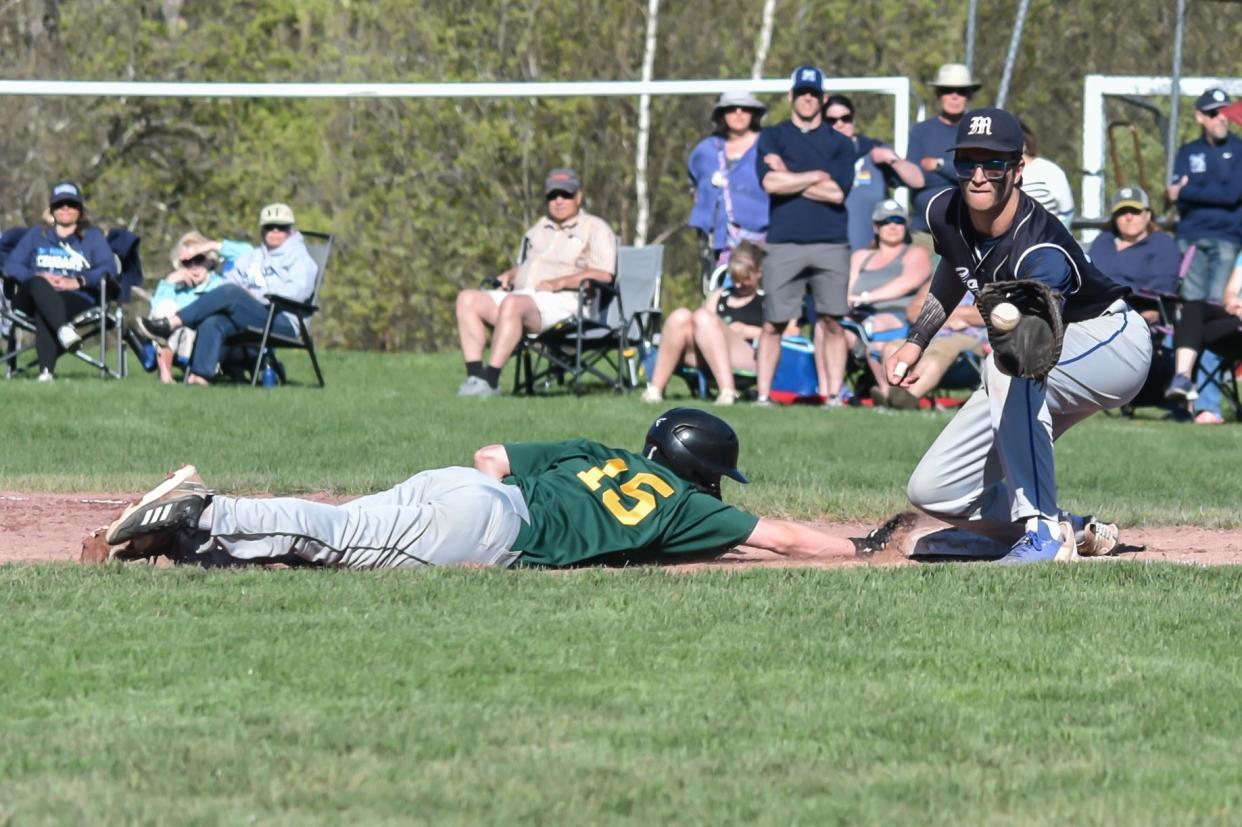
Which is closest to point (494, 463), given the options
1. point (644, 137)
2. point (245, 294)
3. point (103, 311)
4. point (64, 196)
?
point (245, 294)

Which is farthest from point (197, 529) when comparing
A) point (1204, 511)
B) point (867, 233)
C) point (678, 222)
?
point (678, 222)

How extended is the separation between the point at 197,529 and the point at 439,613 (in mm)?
1039

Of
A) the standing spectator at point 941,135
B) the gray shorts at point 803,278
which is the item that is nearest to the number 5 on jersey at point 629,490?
the gray shorts at point 803,278

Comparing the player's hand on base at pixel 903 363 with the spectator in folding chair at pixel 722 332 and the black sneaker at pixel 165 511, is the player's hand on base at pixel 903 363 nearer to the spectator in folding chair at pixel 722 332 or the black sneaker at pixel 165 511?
the black sneaker at pixel 165 511

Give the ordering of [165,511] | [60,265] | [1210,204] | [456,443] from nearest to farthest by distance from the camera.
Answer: [165,511] → [456,443] → [1210,204] → [60,265]

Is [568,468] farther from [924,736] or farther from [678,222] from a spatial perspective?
[678,222]

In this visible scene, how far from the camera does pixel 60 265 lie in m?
16.5

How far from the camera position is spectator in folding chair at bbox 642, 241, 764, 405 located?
1505 centimetres

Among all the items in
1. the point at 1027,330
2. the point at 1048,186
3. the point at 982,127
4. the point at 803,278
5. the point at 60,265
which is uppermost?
the point at 982,127

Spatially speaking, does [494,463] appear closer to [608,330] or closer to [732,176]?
[608,330]

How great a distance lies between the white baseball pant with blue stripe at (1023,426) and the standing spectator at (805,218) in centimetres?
687

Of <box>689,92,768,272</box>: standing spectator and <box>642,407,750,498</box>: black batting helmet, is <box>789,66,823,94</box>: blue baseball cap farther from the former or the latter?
<box>642,407,750,498</box>: black batting helmet

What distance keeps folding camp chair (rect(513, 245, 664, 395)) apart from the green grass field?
875 cm

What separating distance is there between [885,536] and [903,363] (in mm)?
906
